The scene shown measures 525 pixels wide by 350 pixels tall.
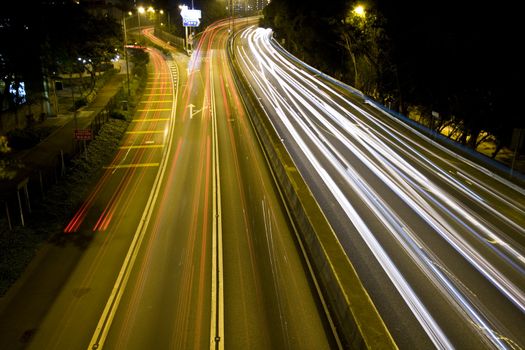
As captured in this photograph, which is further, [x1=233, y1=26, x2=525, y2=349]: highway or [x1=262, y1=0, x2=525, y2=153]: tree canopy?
[x1=262, y1=0, x2=525, y2=153]: tree canopy

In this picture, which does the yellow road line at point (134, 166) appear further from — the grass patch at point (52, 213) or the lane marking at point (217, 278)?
the lane marking at point (217, 278)

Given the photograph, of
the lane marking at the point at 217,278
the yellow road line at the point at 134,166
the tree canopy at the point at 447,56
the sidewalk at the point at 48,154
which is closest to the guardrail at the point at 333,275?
the lane marking at the point at 217,278

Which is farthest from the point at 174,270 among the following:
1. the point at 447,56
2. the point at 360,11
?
the point at 360,11

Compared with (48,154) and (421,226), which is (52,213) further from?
(421,226)

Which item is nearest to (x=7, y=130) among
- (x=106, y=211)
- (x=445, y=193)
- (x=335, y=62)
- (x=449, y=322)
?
(x=106, y=211)

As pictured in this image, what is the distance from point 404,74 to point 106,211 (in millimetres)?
28052

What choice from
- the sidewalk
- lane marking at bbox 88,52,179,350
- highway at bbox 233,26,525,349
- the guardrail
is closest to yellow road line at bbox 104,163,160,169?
lane marking at bbox 88,52,179,350

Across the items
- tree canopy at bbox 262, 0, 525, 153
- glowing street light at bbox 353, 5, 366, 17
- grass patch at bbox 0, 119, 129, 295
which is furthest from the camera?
glowing street light at bbox 353, 5, 366, 17

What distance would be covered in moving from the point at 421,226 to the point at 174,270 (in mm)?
9156

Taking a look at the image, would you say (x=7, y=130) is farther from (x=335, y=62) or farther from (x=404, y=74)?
(x=335, y=62)

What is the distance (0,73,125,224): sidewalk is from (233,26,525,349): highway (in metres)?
12.5

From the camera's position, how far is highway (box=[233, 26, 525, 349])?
37.4 ft

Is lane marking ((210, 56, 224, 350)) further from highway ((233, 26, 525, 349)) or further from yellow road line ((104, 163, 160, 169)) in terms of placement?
highway ((233, 26, 525, 349))

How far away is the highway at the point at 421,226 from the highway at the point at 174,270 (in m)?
2.28
